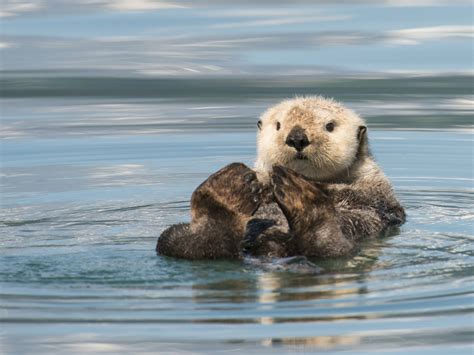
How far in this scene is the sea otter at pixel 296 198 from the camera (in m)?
6.84

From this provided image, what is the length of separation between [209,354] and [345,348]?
0.55 metres

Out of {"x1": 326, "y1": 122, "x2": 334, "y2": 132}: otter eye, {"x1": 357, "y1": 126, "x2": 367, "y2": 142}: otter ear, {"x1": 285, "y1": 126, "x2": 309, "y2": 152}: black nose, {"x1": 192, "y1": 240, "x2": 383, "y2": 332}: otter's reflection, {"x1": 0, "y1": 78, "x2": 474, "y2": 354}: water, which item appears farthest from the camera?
{"x1": 357, "y1": 126, "x2": 367, "y2": 142}: otter ear

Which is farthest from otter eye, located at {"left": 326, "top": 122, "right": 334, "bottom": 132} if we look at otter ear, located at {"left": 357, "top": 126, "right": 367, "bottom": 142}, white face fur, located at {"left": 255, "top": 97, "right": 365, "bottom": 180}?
otter ear, located at {"left": 357, "top": 126, "right": 367, "bottom": 142}

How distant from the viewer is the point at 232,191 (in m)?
6.88

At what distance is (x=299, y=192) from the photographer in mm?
6848

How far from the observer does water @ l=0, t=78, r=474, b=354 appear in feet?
18.9

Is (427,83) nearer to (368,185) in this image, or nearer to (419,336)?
(368,185)

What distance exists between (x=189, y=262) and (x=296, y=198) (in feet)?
2.01

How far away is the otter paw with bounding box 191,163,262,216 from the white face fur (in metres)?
0.77

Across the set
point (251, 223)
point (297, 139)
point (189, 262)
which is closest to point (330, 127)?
point (297, 139)

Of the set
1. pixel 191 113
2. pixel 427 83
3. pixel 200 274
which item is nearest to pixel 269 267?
pixel 200 274

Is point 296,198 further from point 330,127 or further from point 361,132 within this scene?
point 361,132

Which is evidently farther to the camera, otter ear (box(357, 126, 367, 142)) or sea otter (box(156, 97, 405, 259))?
otter ear (box(357, 126, 367, 142))

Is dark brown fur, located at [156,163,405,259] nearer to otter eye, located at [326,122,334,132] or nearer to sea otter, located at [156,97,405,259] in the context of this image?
sea otter, located at [156,97,405,259]
